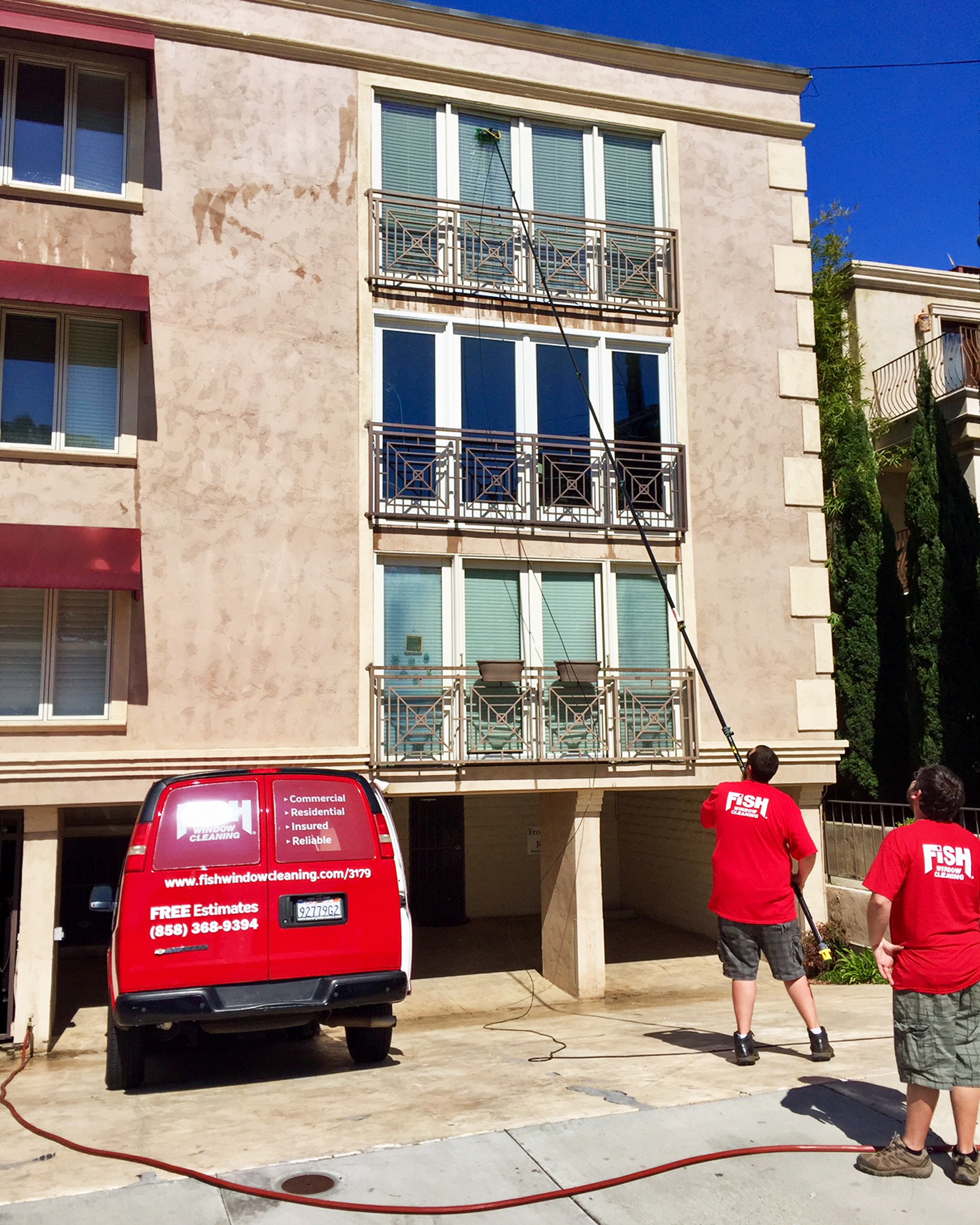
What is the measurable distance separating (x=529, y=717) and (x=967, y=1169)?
25.9 ft

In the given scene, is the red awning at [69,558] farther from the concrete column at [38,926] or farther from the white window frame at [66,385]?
the concrete column at [38,926]

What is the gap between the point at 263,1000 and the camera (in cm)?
732

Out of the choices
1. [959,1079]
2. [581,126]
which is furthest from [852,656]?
[959,1079]

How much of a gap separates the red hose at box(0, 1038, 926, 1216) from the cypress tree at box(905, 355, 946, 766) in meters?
9.96

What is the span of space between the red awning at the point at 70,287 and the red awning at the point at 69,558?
7.20 ft

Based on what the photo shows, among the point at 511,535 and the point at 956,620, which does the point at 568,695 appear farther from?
the point at 956,620

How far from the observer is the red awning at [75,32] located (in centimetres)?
1127

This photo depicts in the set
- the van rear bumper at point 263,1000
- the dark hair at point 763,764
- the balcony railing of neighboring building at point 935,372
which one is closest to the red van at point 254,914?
the van rear bumper at point 263,1000

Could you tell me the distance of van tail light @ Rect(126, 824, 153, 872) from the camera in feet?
24.6

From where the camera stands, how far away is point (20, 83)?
11797mm

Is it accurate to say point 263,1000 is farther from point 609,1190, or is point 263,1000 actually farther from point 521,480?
point 521,480

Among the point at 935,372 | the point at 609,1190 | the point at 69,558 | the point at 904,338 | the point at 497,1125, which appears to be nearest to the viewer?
the point at 609,1190

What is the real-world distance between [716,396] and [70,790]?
8.49 meters

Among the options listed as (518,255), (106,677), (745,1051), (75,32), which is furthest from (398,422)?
(745,1051)
